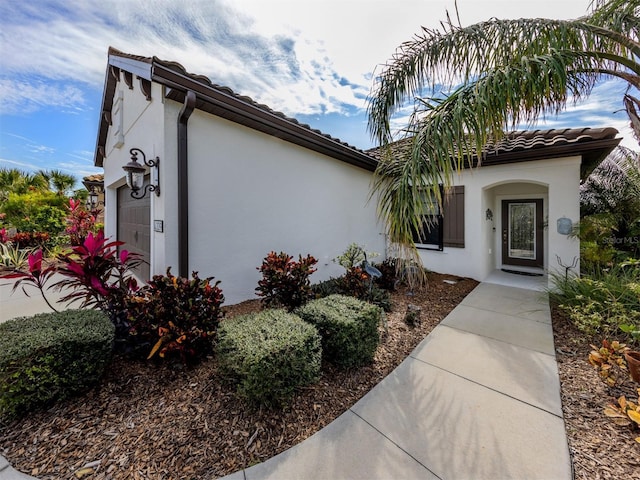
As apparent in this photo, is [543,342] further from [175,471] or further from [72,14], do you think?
[72,14]

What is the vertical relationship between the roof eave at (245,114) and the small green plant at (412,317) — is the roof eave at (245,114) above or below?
above

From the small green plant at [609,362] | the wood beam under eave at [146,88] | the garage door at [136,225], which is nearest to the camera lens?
the small green plant at [609,362]

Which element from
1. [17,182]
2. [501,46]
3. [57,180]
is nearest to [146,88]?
[501,46]

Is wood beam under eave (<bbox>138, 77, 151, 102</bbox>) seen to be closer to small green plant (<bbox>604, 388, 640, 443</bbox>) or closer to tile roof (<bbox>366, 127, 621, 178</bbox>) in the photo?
tile roof (<bbox>366, 127, 621, 178</bbox>)

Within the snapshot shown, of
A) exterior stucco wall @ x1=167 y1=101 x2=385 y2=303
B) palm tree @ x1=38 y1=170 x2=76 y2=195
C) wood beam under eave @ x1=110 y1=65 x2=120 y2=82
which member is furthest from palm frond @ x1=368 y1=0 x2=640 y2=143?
palm tree @ x1=38 y1=170 x2=76 y2=195

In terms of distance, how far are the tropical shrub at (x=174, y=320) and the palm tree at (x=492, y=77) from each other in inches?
112

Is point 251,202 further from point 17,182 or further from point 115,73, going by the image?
point 17,182

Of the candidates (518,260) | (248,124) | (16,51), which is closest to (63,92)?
(16,51)

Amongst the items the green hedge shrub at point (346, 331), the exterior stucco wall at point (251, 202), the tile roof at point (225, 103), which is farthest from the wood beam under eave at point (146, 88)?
the green hedge shrub at point (346, 331)

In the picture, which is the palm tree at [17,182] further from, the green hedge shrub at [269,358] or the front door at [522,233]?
the front door at [522,233]

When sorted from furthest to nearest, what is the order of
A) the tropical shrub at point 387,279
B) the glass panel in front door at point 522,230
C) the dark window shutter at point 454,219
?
the glass panel in front door at point 522,230, the dark window shutter at point 454,219, the tropical shrub at point 387,279

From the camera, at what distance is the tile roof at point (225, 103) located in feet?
11.8

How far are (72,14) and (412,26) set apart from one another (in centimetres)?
565

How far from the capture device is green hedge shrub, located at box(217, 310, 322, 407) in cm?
210
